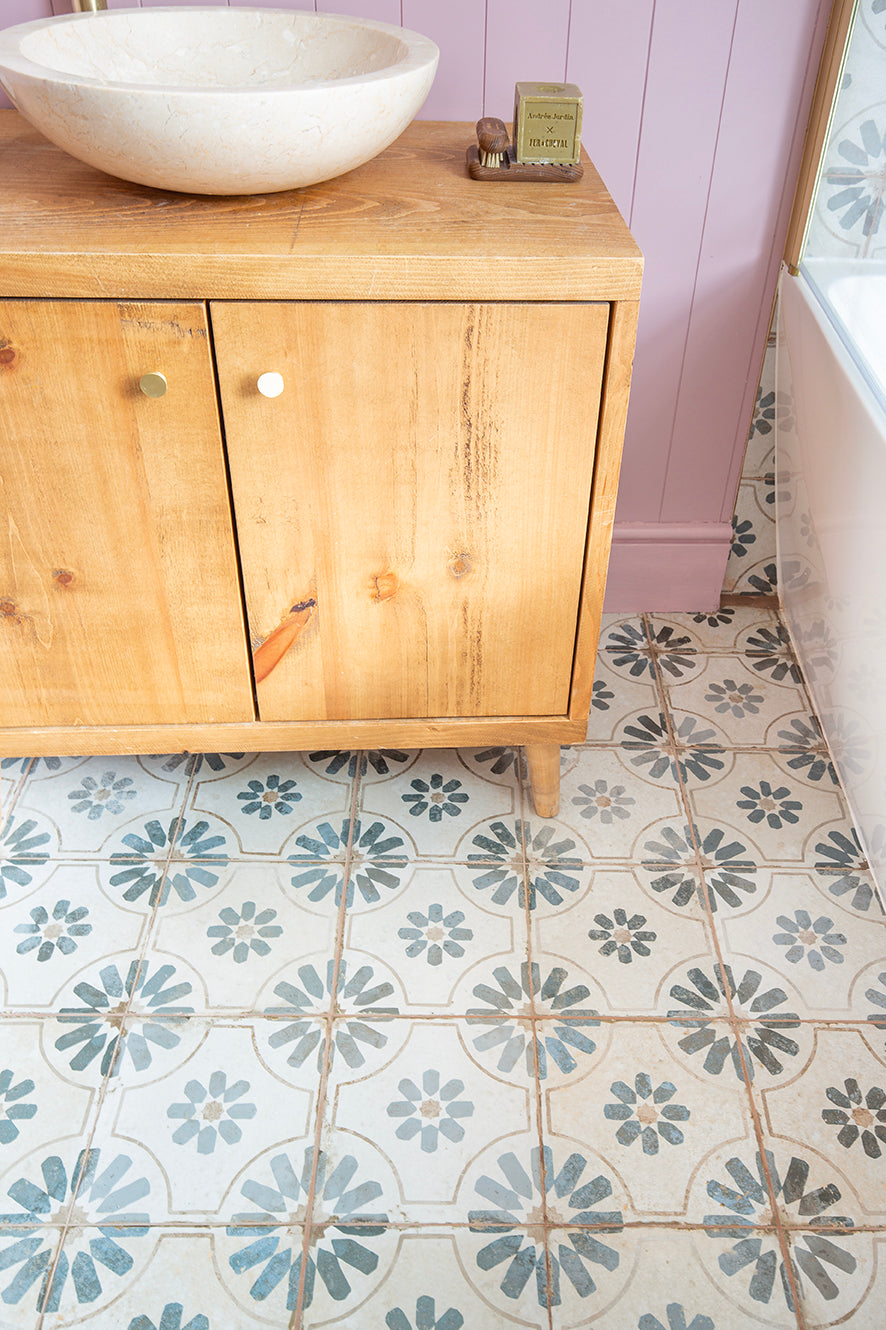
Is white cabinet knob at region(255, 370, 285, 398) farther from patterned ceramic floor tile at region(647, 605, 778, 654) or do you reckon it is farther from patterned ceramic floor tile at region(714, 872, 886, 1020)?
patterned ceramic floor tile at region(647, 605, 778, 654)

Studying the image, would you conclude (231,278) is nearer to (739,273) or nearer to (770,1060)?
(739,273)

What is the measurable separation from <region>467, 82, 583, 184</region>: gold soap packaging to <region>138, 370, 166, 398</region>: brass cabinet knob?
433 millimetres

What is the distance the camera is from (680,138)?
4.78 ft

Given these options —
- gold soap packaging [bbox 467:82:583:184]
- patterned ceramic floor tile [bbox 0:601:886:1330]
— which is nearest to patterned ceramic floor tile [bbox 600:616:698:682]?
patterned ceramic floor tile [bbox 0:601:886:1330]

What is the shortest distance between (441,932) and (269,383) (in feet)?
2.23

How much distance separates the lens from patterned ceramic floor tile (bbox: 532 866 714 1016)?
4.08 ft

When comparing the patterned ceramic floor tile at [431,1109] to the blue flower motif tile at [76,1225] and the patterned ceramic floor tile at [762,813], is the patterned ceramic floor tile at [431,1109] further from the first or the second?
the patterned ceramic floor tile at [762,813]

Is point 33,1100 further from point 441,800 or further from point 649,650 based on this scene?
point 649,650

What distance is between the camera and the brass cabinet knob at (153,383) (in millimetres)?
1058

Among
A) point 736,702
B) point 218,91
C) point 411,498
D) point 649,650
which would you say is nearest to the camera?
point 218,91

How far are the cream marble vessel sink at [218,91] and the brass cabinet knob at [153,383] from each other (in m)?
0.19

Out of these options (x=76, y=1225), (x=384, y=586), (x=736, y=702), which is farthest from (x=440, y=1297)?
(x=736, y=702)

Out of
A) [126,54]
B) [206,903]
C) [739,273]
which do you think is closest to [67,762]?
[206,903]

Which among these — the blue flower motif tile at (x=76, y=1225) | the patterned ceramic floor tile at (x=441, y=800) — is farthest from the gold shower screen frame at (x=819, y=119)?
the blue flower motif tile at (x=76, y=1225)
